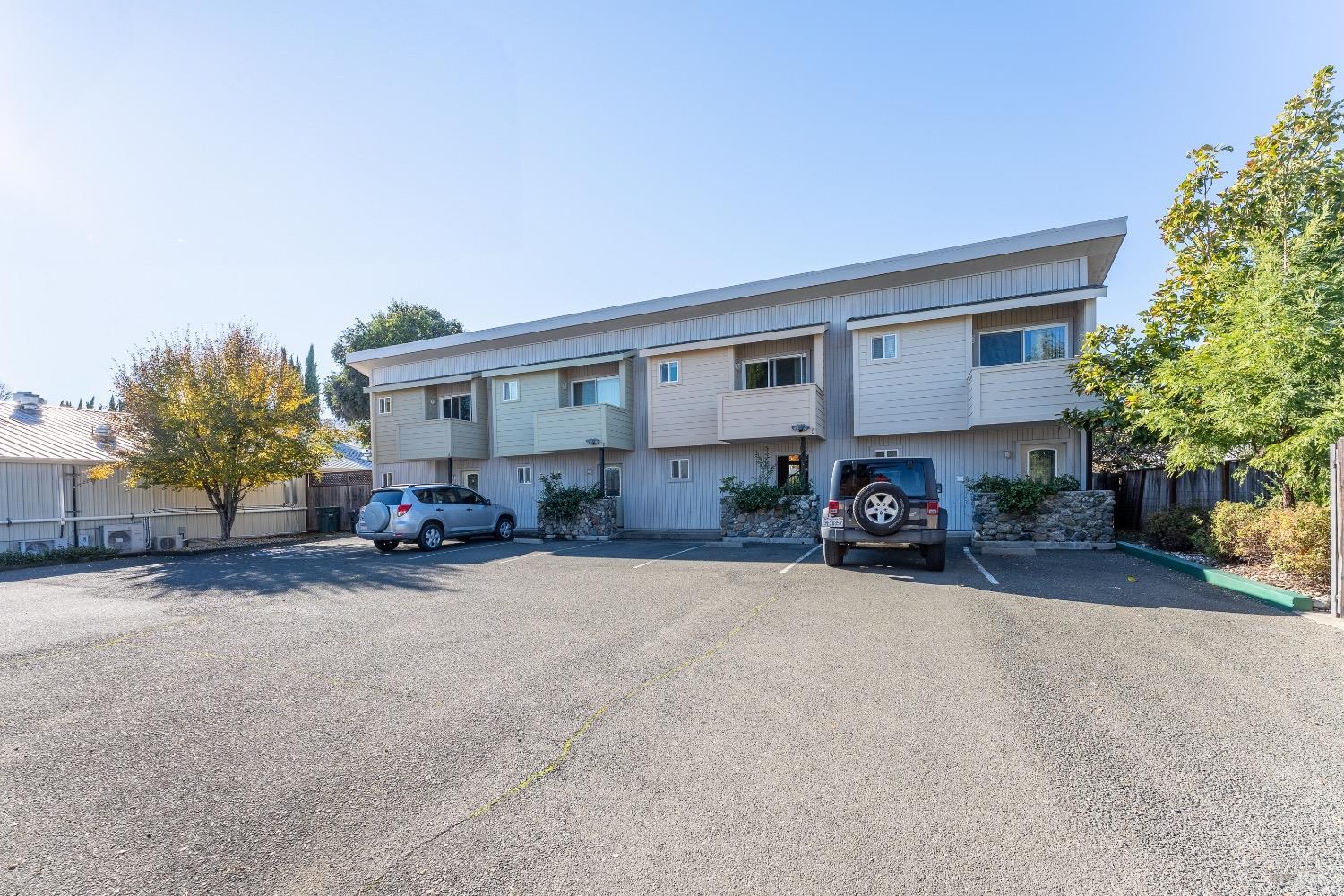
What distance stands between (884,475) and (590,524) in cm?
946

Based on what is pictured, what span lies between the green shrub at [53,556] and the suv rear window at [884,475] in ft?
57.7

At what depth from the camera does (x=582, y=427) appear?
1758 cm

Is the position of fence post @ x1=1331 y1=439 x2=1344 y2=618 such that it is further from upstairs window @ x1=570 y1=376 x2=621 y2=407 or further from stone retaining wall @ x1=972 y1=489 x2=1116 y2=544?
upstairs window @ x1=570 y1=376 x2=621 y2=407

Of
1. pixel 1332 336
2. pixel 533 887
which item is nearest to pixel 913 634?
pixel 533 887

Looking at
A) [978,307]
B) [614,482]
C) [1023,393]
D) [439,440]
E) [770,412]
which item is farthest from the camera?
[439,440]

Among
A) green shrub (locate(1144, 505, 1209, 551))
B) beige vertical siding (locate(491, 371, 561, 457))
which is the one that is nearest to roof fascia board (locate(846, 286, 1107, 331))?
green shrub (locate(1144, 505, 1209, 551))

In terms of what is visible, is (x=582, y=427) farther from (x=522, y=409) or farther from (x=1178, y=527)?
(x=1178, y=527)

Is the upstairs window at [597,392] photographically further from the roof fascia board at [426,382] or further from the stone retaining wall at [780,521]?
the stone retaining wall at [780,521]

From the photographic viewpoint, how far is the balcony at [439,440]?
64.8 ft

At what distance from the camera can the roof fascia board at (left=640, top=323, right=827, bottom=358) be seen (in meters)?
15.3

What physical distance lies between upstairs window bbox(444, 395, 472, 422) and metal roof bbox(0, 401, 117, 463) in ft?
29.5

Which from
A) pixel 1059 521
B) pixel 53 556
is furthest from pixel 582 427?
pixel 53 556

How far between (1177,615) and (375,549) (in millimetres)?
15349

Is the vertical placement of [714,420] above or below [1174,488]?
above
